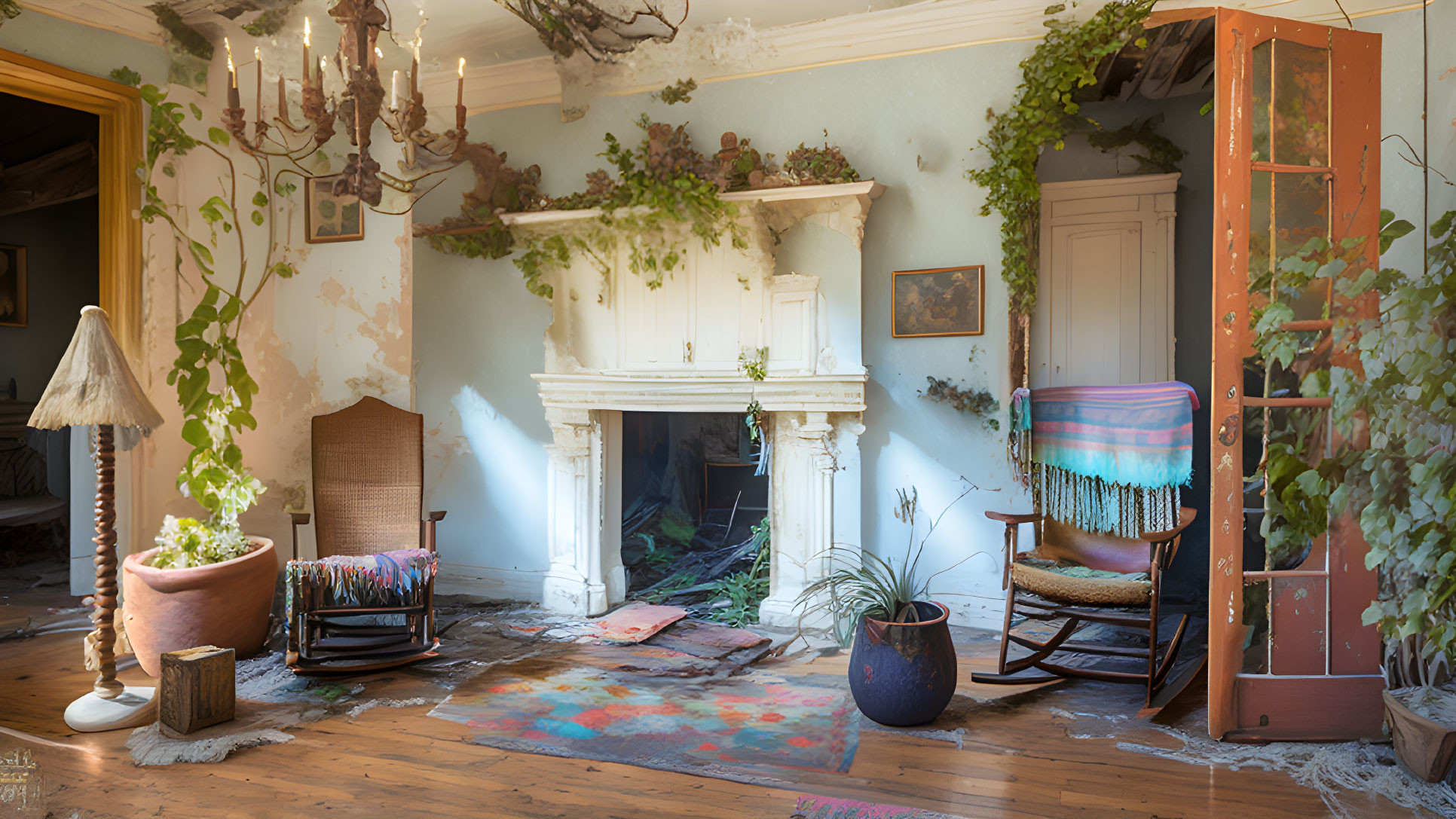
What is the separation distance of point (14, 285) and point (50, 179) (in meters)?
0.90

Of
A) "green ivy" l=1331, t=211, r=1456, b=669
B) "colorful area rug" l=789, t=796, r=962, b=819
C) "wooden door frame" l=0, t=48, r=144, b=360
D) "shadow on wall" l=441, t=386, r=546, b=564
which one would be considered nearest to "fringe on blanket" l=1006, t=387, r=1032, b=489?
"green ivy" l=1331, t=211, r=1456, b=669

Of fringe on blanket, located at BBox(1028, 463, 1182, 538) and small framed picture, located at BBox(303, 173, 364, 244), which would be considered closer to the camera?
fringe on blanket, located at BBox(1028, 463, 1182, 538)

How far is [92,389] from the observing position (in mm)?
3105

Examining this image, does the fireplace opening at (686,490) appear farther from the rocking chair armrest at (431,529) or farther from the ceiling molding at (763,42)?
the ceiling molding at (763,42)

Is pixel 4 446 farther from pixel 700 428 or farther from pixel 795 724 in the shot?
pixel 795 724

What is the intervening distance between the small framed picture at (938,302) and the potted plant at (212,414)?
10.6ft

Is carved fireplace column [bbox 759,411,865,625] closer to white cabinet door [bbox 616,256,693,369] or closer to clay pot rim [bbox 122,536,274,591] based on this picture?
white cabinet door [bbox 616,256,693,369]

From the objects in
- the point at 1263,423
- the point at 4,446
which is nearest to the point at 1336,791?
the point at 1263,423

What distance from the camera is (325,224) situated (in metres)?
4.80

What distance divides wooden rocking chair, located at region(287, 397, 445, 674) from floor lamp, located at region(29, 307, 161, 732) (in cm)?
60

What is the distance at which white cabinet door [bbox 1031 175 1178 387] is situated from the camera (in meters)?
4.33

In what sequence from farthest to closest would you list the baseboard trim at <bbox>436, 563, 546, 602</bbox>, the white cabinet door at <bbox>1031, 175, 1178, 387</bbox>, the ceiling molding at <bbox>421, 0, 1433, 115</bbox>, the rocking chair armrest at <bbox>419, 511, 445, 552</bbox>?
the baseboard trim at <bbox>436, 563, 546, 602</bbox>
the white cabinet door at <bbox>1031, 175, 1178, 387</bbox>
the rocking chair armrest at <bbox>419, 511, 445, 552</bbox>
the ceiling molding at <bbox>421, 0, 1433, 115</bbox>

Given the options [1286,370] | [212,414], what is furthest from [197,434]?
[1286,370]

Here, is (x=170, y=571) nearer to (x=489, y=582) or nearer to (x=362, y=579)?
(x=362, y=579)
